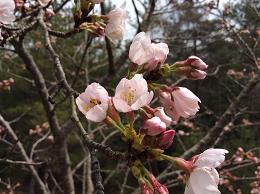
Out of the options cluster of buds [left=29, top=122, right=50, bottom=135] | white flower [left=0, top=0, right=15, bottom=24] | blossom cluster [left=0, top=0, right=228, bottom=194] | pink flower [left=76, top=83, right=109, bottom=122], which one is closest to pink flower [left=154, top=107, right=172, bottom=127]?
blossom cluster [left=0, top=0, right=228, bottom=194]

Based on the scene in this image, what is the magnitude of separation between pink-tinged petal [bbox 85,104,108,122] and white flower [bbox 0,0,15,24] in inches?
15.9

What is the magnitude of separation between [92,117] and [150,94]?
0.42 ft

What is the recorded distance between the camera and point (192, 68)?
43.7 inches

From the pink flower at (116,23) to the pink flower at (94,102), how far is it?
52cm

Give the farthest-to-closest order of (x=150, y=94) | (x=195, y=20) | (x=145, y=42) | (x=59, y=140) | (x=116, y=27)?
1. (x=195, y=20)
2. (x=59, y=140)
3. (x=116, y=27)
4. (x=145, y=42)
5. (x=150, y=94)

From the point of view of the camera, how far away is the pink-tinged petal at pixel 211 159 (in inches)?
35.2

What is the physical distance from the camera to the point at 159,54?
42.1 inches

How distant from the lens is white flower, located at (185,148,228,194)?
0.87 meters

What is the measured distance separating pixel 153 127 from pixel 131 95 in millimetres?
101

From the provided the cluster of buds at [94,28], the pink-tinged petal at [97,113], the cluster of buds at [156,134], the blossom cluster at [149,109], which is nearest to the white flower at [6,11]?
the blossom cluster at [149,109]

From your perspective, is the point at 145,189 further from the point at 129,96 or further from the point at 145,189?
the point at 129,96

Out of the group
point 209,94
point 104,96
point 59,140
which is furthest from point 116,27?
point 209,94

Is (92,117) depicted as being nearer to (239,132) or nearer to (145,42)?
(145,42)

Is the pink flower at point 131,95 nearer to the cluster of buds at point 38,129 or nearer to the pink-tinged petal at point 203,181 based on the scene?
the pink-tinged petal at point 203,181
